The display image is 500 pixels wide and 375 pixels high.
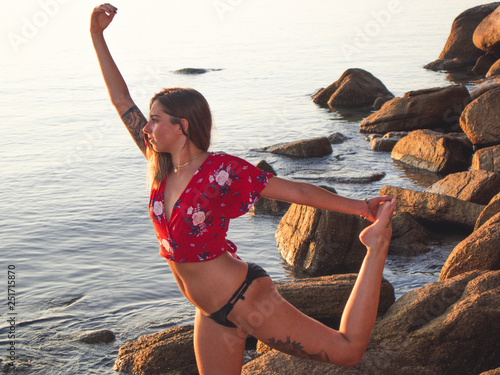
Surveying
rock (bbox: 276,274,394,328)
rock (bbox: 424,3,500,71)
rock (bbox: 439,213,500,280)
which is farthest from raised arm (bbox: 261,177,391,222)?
rock (bbox: 424,3,500,71)

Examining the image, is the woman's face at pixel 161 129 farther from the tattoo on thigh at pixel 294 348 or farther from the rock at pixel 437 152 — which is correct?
the rock at pixel 437 152

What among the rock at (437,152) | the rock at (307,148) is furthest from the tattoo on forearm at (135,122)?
the rock at (307,148)

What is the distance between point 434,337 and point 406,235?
4.21 m

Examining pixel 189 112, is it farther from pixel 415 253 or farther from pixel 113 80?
pixel 415 253

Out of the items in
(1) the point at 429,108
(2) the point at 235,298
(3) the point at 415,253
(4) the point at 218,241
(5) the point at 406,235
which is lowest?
(3) the point at 415,253

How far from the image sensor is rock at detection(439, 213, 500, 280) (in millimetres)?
5676

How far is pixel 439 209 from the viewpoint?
8820mm

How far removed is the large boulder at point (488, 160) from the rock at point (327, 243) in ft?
12.8

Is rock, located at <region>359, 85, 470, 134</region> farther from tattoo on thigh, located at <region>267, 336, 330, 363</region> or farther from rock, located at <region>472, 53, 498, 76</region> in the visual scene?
tattoo on thigh, located at <region>267, 336, 330, 363</region>

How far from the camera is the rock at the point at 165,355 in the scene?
17.4 ft

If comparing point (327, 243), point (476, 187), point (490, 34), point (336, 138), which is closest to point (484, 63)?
point (490, 34)

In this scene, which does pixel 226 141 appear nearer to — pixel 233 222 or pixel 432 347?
pixel 233 222

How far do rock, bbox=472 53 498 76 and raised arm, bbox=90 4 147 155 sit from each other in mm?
26933

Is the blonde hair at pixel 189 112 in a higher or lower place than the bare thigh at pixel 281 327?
higher
